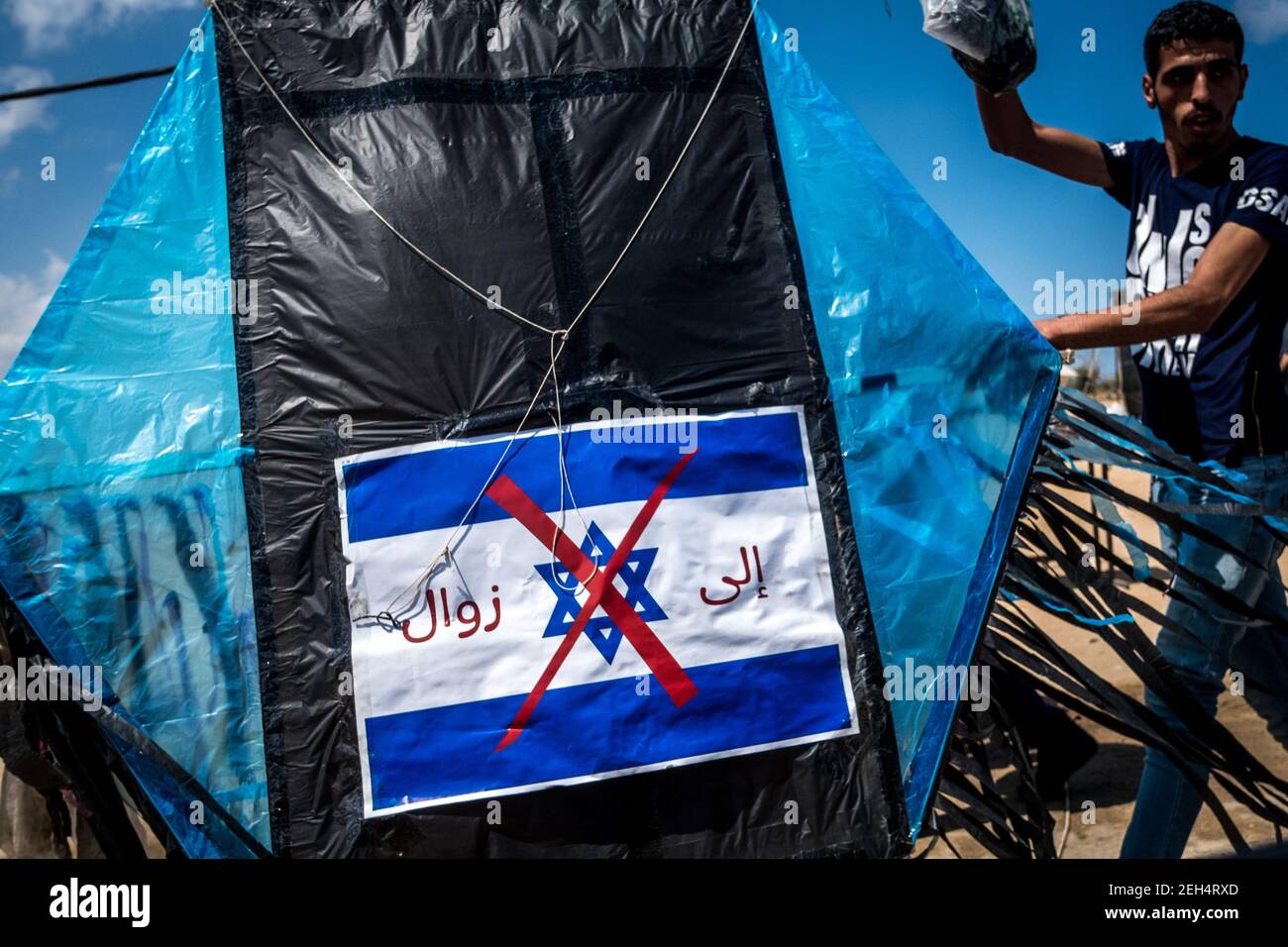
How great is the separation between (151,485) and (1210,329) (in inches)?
113

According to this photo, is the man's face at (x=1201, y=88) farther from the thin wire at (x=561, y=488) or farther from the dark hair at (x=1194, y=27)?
the thin wire at (x=561, y=488)

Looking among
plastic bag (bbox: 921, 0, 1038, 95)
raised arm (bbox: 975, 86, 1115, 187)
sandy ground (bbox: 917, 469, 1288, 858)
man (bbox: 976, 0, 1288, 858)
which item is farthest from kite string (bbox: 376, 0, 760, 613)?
sandy ground (bbox: 917, 469, 1288, 858)

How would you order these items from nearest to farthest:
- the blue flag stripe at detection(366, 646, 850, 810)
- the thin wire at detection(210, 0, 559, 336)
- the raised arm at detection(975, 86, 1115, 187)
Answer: the blue flag stripe at detection(366, 646, 850, 810), the thin wire at detection(210, 0, 559, 336), the raised arm at detection(975, 86, 1115, 187)

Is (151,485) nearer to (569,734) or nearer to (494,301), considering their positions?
(494,301)

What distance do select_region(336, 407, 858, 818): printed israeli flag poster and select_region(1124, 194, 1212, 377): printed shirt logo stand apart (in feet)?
4.11

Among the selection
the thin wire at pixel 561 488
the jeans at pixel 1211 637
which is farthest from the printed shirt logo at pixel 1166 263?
the thin wire at pixel 561 488

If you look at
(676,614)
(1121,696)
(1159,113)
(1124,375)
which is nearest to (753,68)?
(1159,113)

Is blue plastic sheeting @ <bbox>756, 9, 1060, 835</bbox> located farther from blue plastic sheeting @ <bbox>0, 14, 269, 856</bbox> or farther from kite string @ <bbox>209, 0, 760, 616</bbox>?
blue plastic sheeting @ <bbox>0, 14, 269, 856</bbox>

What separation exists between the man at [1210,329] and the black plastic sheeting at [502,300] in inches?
32.7

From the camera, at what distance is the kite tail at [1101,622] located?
2.92 m

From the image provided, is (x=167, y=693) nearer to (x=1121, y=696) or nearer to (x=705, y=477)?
(x=705, y=477)

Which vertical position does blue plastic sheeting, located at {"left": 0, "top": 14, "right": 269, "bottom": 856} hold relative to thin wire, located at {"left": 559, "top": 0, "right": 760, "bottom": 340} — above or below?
below

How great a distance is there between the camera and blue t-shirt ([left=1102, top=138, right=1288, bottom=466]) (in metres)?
2.90
